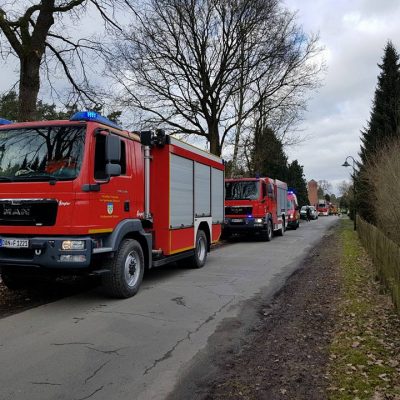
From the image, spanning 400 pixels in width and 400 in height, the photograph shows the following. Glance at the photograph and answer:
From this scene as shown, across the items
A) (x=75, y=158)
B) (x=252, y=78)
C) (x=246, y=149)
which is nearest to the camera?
(x=75, y=158)

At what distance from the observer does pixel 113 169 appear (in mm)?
7473

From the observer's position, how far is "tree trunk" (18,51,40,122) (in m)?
12.8

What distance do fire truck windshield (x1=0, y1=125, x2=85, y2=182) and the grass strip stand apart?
14.6 ft

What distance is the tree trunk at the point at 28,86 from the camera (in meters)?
12.8

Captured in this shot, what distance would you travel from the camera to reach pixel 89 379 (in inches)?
179

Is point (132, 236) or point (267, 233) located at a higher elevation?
point (132, 236)

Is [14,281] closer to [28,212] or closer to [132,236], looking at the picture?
[28,212]

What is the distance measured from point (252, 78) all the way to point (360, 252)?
14.1m

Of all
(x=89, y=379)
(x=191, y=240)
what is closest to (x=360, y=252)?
(x=191, y=240)

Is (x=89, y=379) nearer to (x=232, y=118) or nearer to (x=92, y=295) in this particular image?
(x=92, y=295)

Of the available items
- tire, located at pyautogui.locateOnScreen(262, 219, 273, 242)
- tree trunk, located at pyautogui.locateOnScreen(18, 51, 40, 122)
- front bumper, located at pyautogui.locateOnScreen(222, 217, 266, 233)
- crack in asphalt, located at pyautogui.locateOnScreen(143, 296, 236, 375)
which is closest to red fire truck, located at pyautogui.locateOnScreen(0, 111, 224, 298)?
crack in asphalt, located at pyautogui.locateOnScreen(143, 296, 236, 375)

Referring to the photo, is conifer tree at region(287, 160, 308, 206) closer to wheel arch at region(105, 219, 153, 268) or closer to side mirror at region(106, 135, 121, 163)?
wheel arch at region(105, 219, 153, 268)

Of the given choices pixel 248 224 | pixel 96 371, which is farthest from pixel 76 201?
pixel 248 224

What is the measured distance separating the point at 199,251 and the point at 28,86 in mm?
6435
